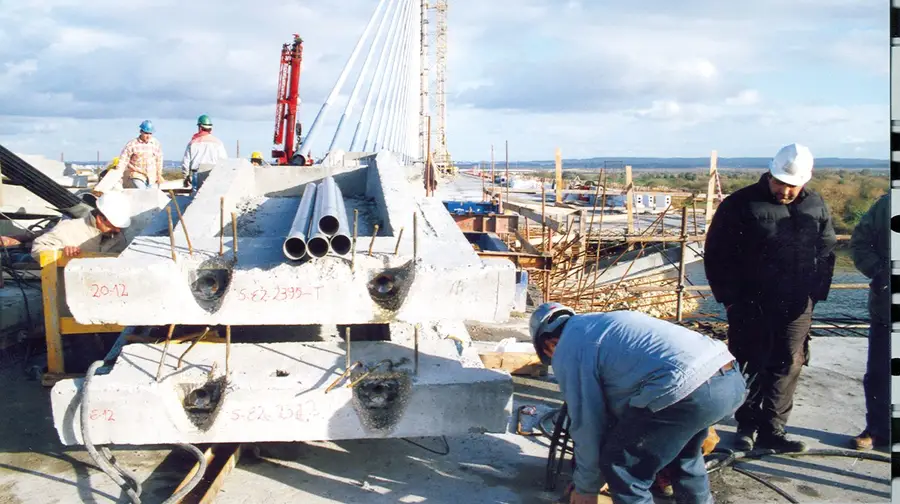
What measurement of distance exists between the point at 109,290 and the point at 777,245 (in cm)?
366

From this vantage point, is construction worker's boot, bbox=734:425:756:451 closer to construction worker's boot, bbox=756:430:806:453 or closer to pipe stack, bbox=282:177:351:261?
construction worker's boot, bbox=756:430:806:453

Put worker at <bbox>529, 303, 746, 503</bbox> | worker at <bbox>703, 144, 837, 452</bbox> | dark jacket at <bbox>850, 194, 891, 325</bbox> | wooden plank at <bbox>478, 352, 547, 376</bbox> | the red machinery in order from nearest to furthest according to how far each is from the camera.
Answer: worker at <bbox>529, 303, 746, 503</bbox>
worker at <bbox>703, 144, 837, 452</bbox>
dark jacket at <bbox>850, 194, 891, 325</bbox>
wooden plank at <bbox>478, 352, 547, 376</bbox>
the red machinery

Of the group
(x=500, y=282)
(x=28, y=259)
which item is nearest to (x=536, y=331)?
(x=500, y=282)

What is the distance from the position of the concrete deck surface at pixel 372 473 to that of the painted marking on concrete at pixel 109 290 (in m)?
1.11

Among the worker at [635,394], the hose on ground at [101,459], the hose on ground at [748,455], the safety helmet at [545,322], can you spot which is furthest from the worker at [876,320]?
the hose on ground at [101,459]

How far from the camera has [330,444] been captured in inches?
167

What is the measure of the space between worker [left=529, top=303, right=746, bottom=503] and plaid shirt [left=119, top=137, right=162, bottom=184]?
6.44 meters

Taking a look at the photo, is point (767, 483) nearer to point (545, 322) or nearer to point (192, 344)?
point (545, 322)

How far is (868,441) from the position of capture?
436 cm

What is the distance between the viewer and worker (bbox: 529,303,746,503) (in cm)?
299

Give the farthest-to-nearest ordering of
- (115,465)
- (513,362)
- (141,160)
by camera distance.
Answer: (141,160) → (513,362) → (115,465)

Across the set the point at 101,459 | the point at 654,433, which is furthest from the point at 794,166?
the point at 101,459

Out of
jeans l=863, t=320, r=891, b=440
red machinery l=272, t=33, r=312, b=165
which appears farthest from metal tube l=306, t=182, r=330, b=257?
red machinery l=272, t=33, r=312, b=165

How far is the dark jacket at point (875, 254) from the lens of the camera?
4289 millimetres
